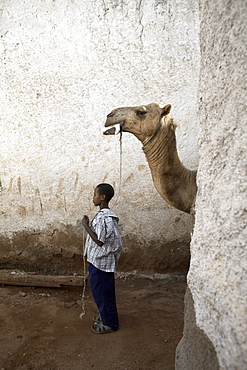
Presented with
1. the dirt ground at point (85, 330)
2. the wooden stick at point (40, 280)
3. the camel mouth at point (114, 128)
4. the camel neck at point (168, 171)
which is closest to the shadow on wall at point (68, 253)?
the dirt ground at point (85, 330)

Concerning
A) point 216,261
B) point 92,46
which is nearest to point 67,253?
point 92,46

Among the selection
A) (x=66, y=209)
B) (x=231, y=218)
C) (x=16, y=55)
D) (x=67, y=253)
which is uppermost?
(x=16, y=55)

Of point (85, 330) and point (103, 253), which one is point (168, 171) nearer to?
point (103, 253)

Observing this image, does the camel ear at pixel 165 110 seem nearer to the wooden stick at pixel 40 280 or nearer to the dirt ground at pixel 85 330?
the dirt ground at pixel 85 330

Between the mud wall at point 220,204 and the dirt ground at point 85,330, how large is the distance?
134 centimetres

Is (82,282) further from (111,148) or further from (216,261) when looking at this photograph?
(216,261)

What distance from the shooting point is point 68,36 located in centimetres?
441

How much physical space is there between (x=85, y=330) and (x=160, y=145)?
1.87m

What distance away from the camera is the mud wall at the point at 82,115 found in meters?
4.22

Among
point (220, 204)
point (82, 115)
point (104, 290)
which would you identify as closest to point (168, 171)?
point (104, 290)

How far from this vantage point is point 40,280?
3994mm

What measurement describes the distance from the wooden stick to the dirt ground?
0.10 metres

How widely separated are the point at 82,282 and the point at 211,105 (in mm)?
3062

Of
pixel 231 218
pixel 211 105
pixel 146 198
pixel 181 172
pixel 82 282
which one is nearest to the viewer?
pixel 231 218
